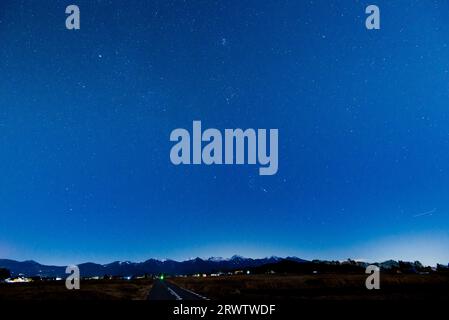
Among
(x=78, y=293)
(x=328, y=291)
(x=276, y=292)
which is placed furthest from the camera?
(x=328, y=291)

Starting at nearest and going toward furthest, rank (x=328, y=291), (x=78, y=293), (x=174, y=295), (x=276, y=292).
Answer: (x=174, y=295)
(x=276, y=292)
(x=78, y=293)
(x=328, y=291)

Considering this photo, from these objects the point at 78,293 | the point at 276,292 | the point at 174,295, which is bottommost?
the point at 78,293

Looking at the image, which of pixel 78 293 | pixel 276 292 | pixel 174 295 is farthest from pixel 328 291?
pixel 78 293

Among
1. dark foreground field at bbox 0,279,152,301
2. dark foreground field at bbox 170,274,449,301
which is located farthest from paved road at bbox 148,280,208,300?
dark foreground field at bbox 170,274,449,301

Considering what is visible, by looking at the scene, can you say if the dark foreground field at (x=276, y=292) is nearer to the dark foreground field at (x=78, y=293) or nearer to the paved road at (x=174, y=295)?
the dark foreground field at (x=78, y=293)

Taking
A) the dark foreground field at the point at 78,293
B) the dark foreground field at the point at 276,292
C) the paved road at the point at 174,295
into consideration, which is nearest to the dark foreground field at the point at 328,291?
the dark foreground field at the point at 276,292

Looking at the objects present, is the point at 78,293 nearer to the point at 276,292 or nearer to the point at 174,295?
the point at 174,295

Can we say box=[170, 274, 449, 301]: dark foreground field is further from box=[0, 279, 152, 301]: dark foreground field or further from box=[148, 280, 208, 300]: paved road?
box=[0, 279, 152, 301]: dark foreground field

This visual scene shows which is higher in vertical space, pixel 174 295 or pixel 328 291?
pixel 174 295
